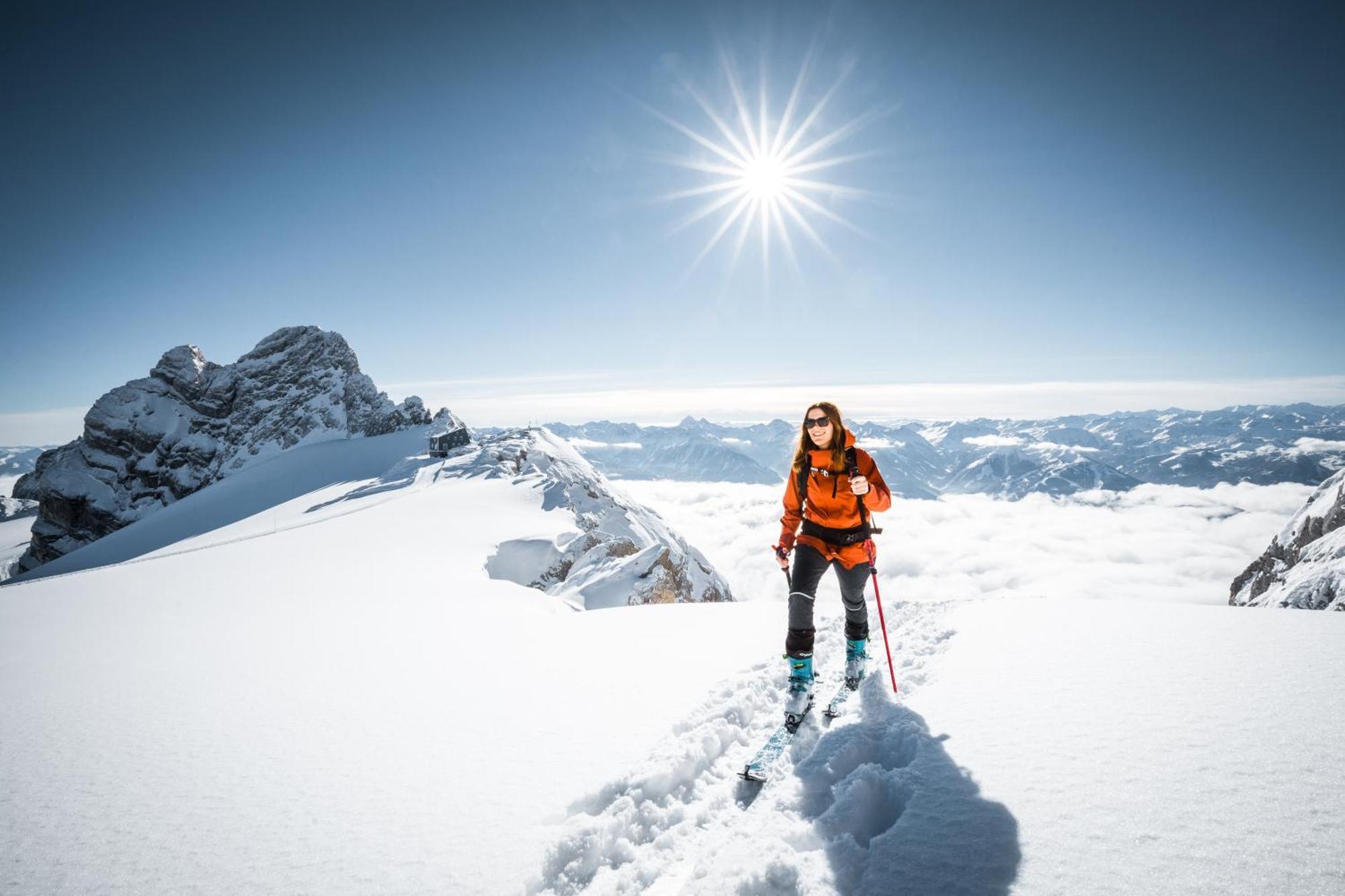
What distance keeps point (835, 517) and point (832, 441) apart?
0.98 metres

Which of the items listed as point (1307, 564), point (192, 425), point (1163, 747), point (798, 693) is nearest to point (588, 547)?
point (798, 693)

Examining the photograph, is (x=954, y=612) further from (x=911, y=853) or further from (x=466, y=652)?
(x=466, y=652)

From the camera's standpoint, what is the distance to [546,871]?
330cm

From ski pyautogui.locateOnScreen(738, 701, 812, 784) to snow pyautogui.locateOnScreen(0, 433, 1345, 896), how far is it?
11 centimetres

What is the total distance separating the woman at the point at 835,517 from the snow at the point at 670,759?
92 centimetres

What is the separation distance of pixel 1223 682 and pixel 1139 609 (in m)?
3.13

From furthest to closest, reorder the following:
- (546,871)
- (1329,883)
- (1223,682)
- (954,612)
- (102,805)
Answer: (954,612), (1223,682), (102,805), (546,871), (1329,883)

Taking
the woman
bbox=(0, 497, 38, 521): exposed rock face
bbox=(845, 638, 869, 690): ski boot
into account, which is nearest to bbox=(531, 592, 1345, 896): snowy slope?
bbox=(845, 638, 869, 690): ski boot

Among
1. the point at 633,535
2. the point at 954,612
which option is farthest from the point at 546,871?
the point at 633,535

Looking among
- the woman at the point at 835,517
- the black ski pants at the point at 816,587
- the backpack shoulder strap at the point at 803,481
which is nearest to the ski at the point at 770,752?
the black ski pants at the point at 816,587

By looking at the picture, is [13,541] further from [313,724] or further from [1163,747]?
[1163,747]

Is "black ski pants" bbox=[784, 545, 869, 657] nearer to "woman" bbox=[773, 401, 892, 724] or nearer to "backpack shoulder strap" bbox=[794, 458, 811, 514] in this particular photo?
"woman" bbox=[773, 401, 892, 724]

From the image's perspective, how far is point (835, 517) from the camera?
645 centimetres

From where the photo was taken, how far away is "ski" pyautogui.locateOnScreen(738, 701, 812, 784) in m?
4.39
